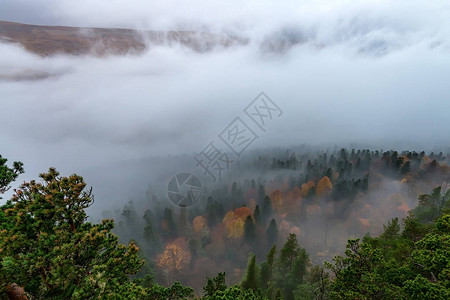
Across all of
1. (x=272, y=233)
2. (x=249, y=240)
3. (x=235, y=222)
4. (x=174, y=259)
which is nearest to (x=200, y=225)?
(x=235, y=222)

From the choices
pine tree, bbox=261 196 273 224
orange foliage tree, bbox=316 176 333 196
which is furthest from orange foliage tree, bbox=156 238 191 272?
orange foliage tree, bbox=316 176 333 196

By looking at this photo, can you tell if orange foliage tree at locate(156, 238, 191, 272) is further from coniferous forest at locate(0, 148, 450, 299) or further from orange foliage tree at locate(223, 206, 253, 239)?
orange foliage tree at locate(223, 206, 253, 239)

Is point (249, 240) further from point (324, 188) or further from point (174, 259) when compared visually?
point (324, 188)

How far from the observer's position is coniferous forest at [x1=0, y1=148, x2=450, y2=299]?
10992 mm

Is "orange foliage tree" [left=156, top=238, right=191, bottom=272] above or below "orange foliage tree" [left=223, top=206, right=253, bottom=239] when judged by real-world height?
below

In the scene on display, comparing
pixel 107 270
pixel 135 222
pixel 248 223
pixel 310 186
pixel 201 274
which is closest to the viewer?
pixel 107 270

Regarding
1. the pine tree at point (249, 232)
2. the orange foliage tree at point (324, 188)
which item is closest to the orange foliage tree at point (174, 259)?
the pine tree at point (249, 232)

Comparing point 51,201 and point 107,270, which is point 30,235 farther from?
point 107,270

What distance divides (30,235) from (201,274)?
74.9 meters

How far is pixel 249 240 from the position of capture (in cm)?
8244

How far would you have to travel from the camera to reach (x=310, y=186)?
374 feet

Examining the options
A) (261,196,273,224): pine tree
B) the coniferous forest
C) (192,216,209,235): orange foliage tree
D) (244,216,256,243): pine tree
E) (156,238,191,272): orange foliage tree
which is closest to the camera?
the coniferous forest

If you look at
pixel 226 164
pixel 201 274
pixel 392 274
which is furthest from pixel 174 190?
pixel 392 274

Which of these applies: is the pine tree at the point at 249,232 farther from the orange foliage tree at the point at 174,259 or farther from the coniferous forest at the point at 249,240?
the orange foliage tree at the point at 174,259
